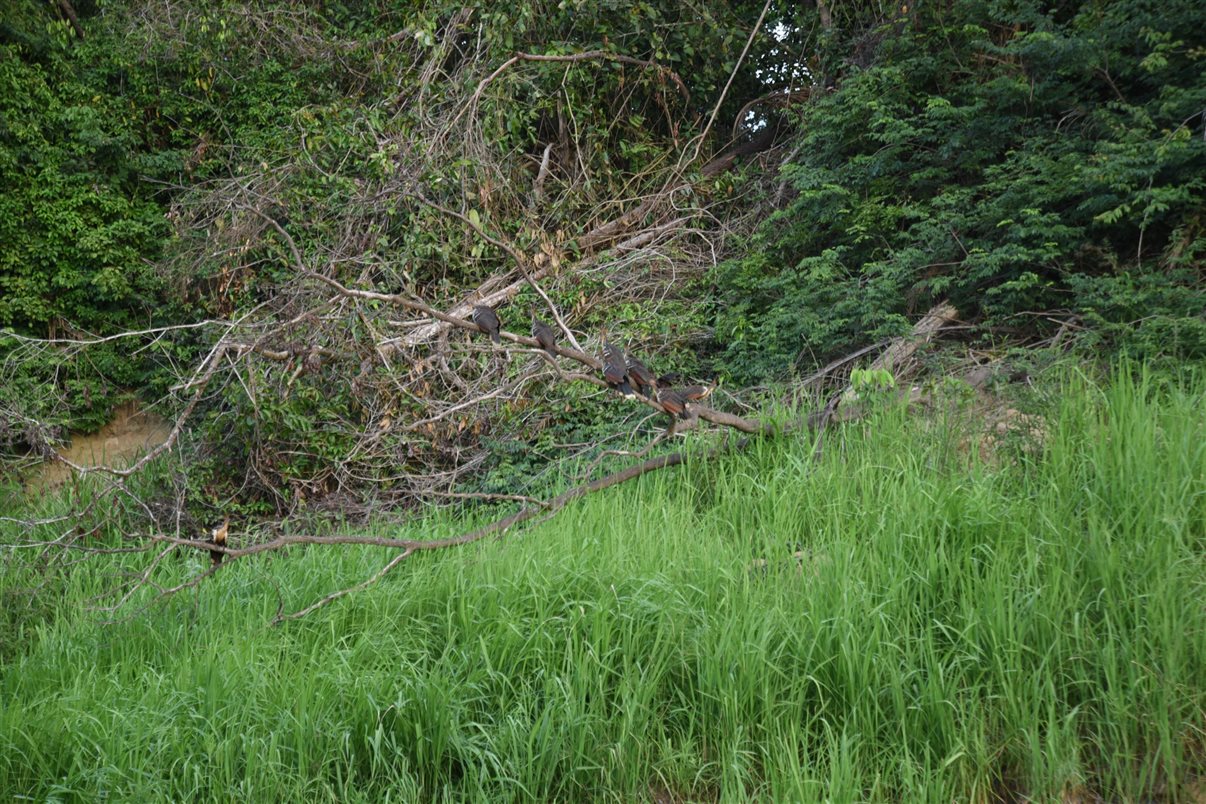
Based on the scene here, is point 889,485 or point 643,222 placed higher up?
point 643,222

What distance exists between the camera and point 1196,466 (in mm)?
3951

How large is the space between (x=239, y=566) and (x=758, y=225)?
5.48 meters

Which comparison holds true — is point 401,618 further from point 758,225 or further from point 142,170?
point 142,170

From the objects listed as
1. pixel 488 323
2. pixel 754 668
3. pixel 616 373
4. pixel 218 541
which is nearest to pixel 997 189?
pixel 616 373

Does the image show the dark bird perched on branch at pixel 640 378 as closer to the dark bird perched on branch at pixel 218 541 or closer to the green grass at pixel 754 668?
the green grass at pixel 754 668

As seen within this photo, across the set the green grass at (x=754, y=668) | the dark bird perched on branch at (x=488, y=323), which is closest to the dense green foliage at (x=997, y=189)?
the green grass at (x=754, y=668)

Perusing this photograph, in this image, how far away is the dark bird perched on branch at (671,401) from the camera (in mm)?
5152

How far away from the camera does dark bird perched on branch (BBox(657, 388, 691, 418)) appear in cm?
515

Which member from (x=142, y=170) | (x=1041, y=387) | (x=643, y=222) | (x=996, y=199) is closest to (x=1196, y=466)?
(x=1041, y=387)

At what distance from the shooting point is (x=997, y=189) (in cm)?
681

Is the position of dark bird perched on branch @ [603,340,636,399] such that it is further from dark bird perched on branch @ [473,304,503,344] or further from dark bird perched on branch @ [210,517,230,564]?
dark bird perched on branch @ [210,517,230,564]

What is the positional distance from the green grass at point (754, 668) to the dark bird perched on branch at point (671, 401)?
801 mm

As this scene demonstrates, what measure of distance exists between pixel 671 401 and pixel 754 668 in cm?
191

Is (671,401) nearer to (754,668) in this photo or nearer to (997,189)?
(754,668)
